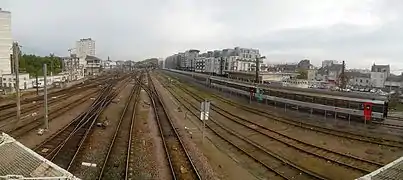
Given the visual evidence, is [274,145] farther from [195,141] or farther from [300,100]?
[300,100]

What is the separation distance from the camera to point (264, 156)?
1692 centimetres

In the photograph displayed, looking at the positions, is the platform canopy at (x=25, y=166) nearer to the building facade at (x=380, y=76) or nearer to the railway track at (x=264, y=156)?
the railway track at (x=264, y=156)

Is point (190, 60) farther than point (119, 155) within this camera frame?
Yes

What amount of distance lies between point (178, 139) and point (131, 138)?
9.13ft

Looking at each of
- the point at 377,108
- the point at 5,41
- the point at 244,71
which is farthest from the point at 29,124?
the point at 244,71

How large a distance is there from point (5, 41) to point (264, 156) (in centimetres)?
6646

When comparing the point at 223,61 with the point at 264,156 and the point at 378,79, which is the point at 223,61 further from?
the point at 264,156

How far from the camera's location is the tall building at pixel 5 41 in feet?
209

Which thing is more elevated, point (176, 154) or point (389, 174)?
point (389, 174)

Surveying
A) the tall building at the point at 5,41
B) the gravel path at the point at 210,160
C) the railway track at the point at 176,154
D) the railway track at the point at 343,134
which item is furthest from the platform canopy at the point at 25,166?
the tall building at the point at 5,41

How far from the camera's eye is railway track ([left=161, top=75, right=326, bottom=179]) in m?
13.9

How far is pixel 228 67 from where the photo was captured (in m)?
106

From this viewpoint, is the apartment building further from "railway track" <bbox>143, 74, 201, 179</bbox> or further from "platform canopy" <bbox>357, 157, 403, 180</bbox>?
"platform canopy" <bbox>357, 157, 403, 180</bbox>

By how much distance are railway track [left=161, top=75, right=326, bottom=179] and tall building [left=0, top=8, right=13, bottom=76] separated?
55.1 meters
